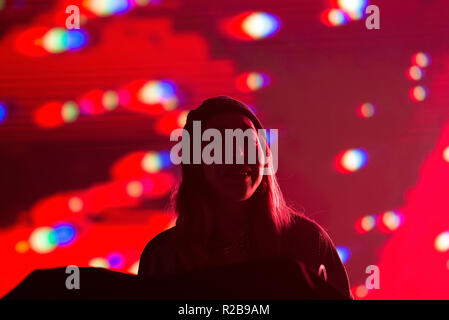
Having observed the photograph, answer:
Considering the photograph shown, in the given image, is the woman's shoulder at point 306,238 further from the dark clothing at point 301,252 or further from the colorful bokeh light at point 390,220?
the colorful bokeh light at point 390,220

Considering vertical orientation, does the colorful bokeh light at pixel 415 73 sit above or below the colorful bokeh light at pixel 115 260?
above

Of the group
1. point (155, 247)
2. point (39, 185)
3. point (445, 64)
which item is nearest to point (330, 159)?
point (445, 64)

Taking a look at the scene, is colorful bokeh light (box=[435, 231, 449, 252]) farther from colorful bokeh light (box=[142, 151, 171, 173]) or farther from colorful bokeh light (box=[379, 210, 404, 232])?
colorful bokeh light (box=[142, 151, 171, 173])

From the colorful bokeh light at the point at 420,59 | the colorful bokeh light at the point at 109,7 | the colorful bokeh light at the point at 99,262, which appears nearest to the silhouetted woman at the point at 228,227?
the colorful bokeh light at the point at 99,262

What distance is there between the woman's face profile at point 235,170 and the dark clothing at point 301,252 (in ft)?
0.47

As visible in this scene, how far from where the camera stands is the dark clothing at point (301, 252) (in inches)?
35.3

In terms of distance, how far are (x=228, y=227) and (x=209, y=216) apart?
0.16 ft

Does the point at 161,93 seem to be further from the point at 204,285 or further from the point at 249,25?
the point at 204,285

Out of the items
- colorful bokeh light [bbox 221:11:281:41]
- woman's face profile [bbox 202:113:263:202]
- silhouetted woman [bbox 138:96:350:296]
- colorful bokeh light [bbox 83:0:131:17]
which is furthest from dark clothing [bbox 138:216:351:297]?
colorful bokeh light [bbox 83:0:131:17]

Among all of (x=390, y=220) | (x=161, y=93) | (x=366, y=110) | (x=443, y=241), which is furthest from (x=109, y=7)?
(x=443, y=241)

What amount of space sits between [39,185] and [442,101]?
1365 millimetres

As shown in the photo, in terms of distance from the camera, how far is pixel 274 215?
0.99 metres

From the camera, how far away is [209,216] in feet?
3.35

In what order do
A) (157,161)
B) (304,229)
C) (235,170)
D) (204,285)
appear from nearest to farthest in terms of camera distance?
1. (204,285)
2. (235,170)
3. (304,229)
4. (157,161)
